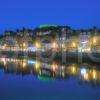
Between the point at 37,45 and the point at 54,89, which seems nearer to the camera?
the point at 54,89

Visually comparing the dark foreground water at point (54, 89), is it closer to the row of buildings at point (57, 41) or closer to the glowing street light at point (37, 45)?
the row of buildings at point (57, 41)

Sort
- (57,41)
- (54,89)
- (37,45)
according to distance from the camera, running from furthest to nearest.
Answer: (37,45)
(57,41)
(54,89)

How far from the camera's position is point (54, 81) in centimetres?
3275

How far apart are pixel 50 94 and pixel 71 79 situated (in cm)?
808

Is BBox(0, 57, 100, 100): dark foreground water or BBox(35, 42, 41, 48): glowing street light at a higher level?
BBox(35, 42, 41, 48): glowing street light

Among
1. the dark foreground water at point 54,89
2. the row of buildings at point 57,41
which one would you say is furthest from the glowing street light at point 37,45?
the dark foreground water at point 54,89

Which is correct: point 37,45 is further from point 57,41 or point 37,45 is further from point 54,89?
point 54,89

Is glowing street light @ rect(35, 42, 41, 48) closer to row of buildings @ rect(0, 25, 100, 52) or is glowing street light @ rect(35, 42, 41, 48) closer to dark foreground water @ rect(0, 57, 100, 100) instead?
row of buildings @ rect(0, 25, 100, 52)

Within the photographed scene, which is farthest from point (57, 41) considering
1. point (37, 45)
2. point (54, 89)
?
point (54, 89)

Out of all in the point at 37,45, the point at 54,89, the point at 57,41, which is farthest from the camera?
the point at 37,45

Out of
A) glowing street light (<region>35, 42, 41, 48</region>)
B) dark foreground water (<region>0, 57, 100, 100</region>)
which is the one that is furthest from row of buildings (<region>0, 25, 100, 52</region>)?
dark foreground water (<region>0, 57, 100, 100</region>)

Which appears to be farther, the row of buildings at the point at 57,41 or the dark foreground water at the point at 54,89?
the row of buildings at the point at 57,41

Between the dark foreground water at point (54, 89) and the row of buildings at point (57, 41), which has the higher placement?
the row of buildings at point (57, 41)

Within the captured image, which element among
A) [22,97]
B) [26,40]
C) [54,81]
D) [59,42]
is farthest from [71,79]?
[26,40]
